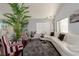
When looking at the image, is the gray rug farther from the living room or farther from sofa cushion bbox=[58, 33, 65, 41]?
sofa cushion bbox=[58, 33, 65, 41]

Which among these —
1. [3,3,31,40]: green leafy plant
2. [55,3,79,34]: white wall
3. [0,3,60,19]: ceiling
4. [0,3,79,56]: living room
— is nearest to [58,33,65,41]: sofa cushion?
[0,3,79,56]: living room

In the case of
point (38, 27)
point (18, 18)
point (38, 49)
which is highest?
point (18, 18)

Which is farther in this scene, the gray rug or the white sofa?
the gray rug

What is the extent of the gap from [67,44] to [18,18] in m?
0.94

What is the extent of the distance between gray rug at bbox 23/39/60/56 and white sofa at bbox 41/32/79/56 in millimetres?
85

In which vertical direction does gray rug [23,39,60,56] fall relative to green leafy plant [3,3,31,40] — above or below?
below

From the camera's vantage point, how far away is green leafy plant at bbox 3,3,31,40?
2.40m

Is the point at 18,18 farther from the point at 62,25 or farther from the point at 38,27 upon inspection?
the point at 62,25

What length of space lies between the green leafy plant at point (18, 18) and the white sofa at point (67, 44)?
458 millimetres

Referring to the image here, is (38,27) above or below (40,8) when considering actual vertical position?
below

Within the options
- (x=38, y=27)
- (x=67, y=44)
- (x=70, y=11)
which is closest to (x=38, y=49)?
(x=38, y=27)

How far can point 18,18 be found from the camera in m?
2.41

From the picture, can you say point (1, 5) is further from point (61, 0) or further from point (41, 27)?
point (61, 0)

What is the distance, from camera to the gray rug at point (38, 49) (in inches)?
94.7
